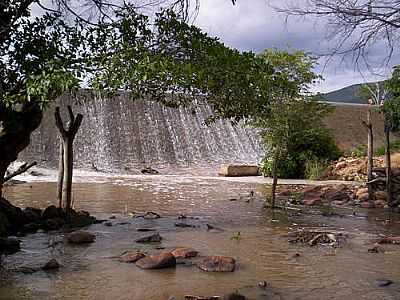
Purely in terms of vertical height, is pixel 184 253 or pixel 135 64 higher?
pixel 135 64

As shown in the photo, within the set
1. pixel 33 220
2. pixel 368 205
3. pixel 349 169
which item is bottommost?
pixel 33 220

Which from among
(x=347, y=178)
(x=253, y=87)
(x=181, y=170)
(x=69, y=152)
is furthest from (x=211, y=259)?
(x=181, y=170)

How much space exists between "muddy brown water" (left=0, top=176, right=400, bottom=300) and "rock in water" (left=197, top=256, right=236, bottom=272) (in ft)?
0.41

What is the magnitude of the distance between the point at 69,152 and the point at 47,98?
477cm

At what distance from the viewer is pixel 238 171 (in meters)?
26.7

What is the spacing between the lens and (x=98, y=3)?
23.7 feet

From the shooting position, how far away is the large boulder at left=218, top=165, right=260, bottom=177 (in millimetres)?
26531

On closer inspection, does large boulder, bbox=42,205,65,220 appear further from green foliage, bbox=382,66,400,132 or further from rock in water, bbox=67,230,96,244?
green foliage, bbox=382,66,400,132

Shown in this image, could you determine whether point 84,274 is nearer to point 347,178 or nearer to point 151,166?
point 347,178

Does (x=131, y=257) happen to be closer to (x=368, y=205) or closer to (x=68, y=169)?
(x=68, y=169)

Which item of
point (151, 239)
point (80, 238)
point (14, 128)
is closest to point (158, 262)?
point (151, 239)

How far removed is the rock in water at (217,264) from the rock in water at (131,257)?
0.90 metres

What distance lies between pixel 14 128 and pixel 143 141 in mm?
23270

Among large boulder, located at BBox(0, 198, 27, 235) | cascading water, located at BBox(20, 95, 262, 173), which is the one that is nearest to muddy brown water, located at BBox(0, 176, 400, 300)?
large boulder, located at BBox(0, 198, 27, 235)
